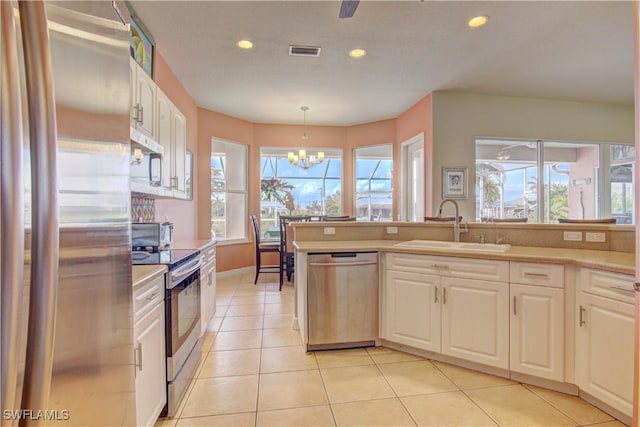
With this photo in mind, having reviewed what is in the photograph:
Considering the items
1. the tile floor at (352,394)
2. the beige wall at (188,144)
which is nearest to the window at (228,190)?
the beige wall at (188,144)

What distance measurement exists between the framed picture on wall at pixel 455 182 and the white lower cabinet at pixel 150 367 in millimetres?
4250

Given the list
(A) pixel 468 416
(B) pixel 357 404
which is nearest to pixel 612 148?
(A) pixel 468 416

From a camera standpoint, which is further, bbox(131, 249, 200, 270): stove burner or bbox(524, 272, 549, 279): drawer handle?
bbox(524, 272, 549, 279): drawer handle

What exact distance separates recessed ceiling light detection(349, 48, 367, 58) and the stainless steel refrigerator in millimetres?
2934

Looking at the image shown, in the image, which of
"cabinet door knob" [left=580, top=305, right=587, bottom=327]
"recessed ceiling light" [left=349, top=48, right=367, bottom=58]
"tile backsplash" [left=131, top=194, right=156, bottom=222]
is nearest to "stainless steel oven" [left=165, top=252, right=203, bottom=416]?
"tile backsplash" [left=131, top=194, right=156, bottom=222]

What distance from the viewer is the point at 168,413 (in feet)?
5.78

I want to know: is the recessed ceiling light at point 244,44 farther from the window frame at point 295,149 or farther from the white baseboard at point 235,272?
the white baseboard at point 235,272

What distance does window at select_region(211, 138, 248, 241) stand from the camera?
562 cm

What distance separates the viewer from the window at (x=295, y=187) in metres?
6.34

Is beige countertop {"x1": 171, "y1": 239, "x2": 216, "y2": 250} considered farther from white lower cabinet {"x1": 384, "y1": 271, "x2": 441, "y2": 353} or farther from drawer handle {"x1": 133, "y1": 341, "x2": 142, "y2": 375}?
white lower cabinet {"x1": 384, "y1": 271, "x2": 441, "y2": 353}

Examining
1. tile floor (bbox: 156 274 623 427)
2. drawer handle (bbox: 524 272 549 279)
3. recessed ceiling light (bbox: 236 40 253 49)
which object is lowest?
tile floor (bbox: 156 274 623 427)

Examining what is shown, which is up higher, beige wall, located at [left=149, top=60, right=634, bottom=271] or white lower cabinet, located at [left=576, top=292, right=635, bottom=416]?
beige wall, located at [left=149, top=60, right=634, bottom=271]

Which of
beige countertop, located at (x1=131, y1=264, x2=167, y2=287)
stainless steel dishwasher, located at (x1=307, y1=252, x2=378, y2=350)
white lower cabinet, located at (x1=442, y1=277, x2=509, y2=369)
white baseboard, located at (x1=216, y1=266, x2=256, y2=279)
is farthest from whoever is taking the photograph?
white baseboard, located at (x1=216, y1=266, x2=256, y2=279)

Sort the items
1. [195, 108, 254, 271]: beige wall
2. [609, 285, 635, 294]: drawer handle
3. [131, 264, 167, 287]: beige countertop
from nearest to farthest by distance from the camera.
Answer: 1. [131, 264, 167, 287]: beige countertop
2. [609, 285, 635, 294]: drawer handle
3. [195, 108, 254, 271]: beige wall
